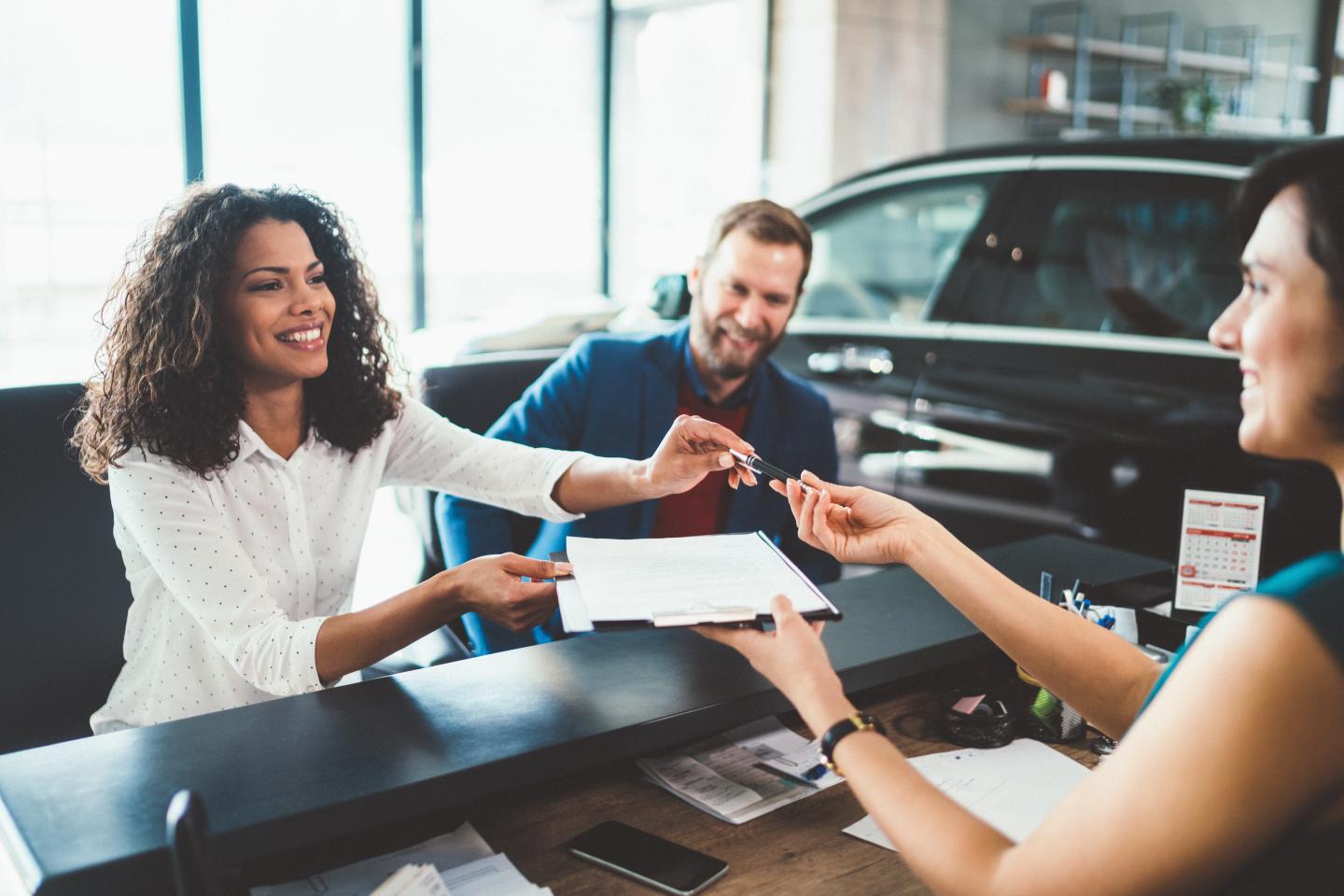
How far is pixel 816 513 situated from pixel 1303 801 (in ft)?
2.47

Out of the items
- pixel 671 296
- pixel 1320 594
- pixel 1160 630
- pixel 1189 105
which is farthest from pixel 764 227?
pixel 1189 105

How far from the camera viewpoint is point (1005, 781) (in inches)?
53.2

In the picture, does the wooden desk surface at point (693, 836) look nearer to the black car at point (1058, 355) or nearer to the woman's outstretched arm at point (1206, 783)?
the woman's outstretched arm at point (1206, 783)

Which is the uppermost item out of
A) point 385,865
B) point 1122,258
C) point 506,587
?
point 1122,258

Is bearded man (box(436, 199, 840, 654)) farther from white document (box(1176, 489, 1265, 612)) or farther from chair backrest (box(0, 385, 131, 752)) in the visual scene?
white document (box(1176, 489, 1265, 612))

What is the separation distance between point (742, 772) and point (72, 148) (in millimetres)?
5209

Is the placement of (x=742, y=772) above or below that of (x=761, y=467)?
below

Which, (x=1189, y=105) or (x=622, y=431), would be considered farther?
(x=1189, y=105)

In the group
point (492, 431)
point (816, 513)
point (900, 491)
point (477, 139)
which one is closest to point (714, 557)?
point (816, 513)

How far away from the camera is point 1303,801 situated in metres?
0.76

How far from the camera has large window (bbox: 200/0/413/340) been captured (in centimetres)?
540

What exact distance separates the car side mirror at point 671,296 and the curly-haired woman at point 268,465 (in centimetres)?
142

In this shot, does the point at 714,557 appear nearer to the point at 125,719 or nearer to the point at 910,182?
the point at 125,719

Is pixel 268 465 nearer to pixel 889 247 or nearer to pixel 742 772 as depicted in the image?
pixel 742 772
